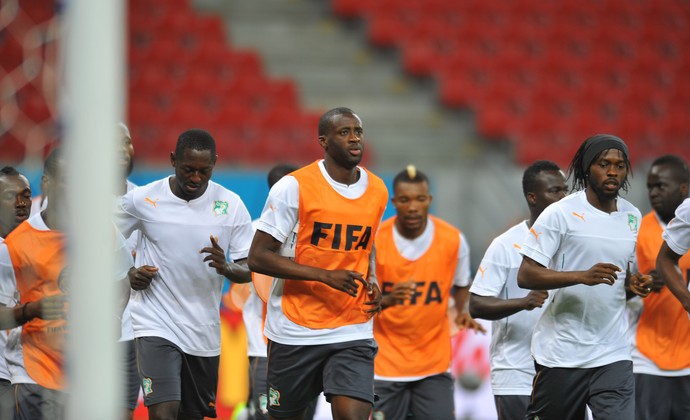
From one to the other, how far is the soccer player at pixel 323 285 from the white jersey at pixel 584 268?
3.55 feet

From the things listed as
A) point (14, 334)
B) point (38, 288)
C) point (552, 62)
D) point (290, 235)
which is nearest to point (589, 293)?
point (290, 235)

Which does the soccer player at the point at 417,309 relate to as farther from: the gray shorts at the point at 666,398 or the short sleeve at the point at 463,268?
the gray shorts at the point at 666,398

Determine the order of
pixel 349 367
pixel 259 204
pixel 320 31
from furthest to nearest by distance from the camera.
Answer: pixel 320 31
pixel 259 204
pixel 349 367

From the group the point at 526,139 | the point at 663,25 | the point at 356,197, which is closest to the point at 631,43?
the point at 663,25

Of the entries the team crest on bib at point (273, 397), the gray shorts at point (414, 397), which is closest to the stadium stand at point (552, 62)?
the gray shorts at point (414, 397)

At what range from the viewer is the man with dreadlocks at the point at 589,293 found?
6.60 meters

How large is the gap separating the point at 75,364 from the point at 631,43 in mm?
17693

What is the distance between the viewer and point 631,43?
1978cm

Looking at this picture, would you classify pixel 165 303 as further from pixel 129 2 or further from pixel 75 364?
pixel 129 2

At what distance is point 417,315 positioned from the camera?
328 inches

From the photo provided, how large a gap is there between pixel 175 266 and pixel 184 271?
0.23 ft

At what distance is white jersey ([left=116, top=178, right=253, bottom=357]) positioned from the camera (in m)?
7.20

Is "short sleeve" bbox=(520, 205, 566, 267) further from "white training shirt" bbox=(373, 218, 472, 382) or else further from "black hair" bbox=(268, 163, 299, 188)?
"black hair" bbox=(268, 163, 299, 188)

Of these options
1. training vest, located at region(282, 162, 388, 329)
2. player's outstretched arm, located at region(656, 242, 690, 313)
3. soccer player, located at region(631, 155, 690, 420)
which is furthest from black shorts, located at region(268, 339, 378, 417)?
soccer player, located at region(631, 155, 690, 420)
